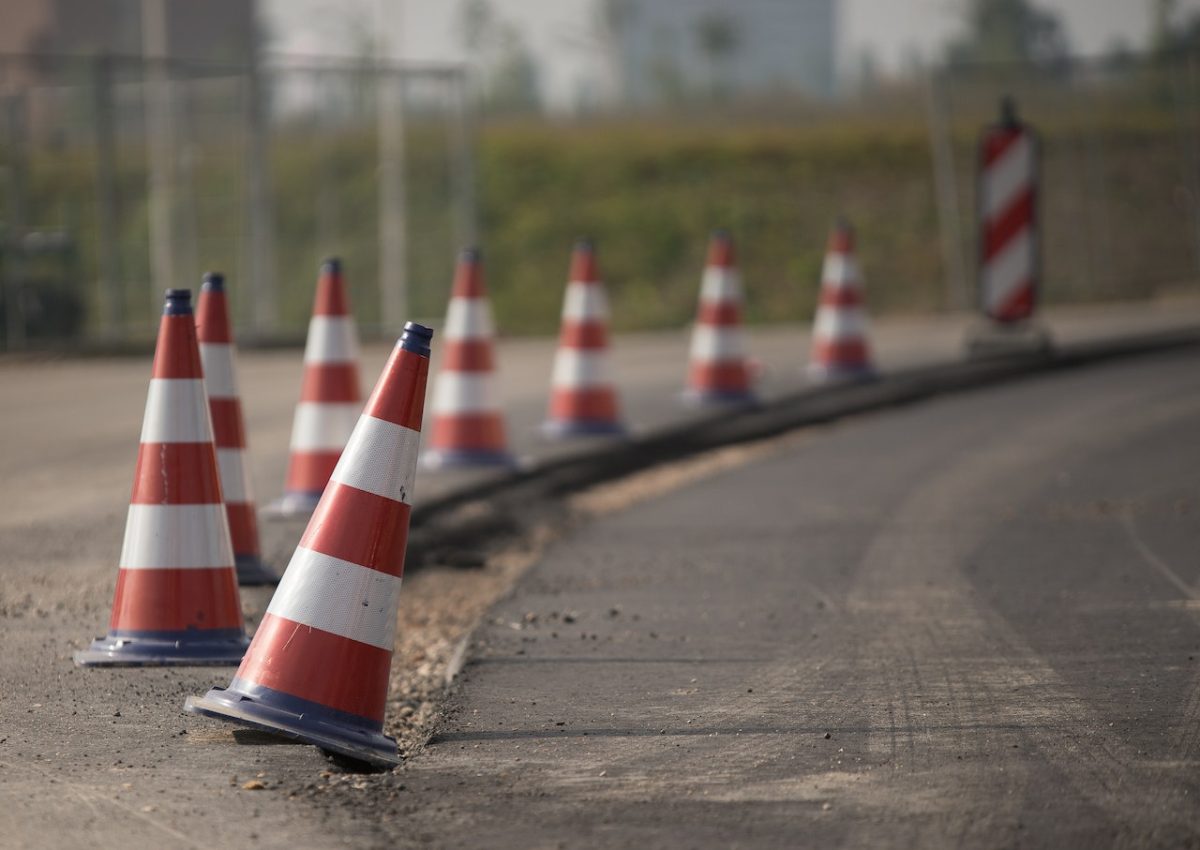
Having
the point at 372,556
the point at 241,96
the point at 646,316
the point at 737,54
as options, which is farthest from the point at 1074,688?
the point at 737,54

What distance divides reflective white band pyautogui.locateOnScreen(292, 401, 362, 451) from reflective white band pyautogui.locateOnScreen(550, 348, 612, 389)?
2.84 m

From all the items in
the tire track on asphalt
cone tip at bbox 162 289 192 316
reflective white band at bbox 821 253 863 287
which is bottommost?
the tire track on asphalt

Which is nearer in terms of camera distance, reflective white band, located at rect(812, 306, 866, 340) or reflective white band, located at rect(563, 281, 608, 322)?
reflective white band, located at rect(563, 281, 608, 322)

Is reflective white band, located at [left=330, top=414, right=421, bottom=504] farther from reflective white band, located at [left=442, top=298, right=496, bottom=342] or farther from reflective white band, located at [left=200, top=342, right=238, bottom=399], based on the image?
reflective white band, located at [left=442, top=298, right=496, bottom=342]

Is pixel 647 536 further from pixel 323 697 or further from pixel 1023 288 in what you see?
pixel 1023 288

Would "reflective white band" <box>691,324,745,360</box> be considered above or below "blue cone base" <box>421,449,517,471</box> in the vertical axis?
above

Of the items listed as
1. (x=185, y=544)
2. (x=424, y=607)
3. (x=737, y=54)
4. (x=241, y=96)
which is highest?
(x=737, y=54)

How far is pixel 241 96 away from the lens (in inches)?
756

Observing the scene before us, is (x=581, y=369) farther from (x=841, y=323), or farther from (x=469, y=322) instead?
(x=841, y=323)

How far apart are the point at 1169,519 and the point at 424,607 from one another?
3.15 m

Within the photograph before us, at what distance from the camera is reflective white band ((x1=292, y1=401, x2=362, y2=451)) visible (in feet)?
25.9

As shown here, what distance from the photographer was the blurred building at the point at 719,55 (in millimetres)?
46469

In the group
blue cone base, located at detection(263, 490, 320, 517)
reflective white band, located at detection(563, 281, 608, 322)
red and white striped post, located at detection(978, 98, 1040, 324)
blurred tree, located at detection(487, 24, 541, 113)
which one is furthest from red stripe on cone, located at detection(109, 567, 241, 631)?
blurred tree, located at detection(487, 24, 541, 113)

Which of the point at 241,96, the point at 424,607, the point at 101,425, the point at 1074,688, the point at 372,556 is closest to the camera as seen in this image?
the point at 372,556
